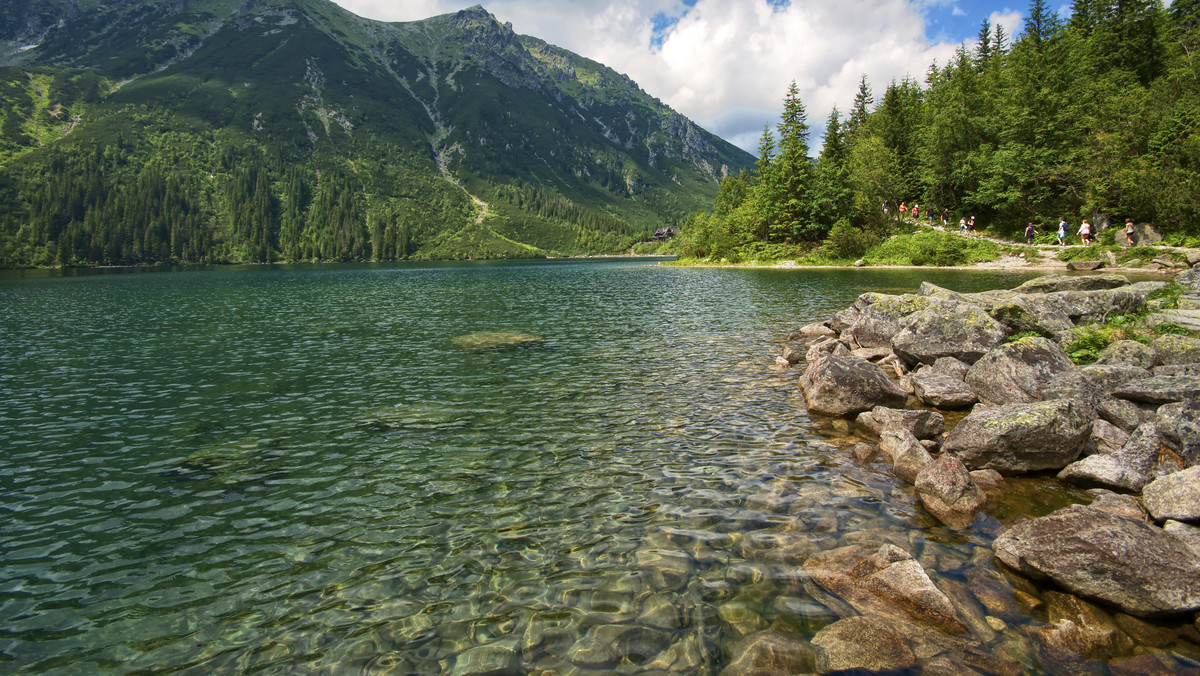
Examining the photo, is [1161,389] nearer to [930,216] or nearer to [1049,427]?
[1049,427]

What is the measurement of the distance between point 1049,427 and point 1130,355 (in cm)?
958

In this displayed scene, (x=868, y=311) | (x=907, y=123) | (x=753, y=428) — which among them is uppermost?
(x=907, y=123)

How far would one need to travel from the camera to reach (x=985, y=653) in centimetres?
711

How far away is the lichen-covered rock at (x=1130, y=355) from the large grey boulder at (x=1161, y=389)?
348 cm

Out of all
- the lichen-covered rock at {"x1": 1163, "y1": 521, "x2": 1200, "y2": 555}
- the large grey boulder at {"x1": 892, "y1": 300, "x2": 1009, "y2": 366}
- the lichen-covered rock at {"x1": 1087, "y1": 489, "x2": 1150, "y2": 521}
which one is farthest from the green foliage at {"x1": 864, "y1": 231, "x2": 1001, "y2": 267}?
the lichen-covered rock at {"x1": 1163, "y1": 521, "x2": 1200, "y2": 555}

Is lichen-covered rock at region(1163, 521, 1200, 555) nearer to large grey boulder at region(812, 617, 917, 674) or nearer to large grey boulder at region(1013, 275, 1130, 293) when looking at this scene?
large grey boulder at region(812, 617, 917, 674)

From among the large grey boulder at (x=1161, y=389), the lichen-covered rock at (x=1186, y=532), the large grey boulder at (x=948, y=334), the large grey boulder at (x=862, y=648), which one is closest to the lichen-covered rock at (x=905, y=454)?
the lichen-covered rock at (x=1186, y=532)

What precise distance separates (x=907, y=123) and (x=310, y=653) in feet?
404

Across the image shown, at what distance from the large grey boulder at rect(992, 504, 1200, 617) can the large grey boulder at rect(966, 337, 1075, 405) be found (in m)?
9.40

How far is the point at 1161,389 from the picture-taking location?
14148 mm

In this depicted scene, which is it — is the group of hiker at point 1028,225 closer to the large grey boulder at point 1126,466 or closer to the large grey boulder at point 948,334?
the large grey boulder at point 948,334

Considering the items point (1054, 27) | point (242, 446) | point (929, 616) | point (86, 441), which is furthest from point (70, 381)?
point (1054, 27)

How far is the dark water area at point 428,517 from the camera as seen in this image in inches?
307

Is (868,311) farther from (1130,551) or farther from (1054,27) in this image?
(1054,27)
